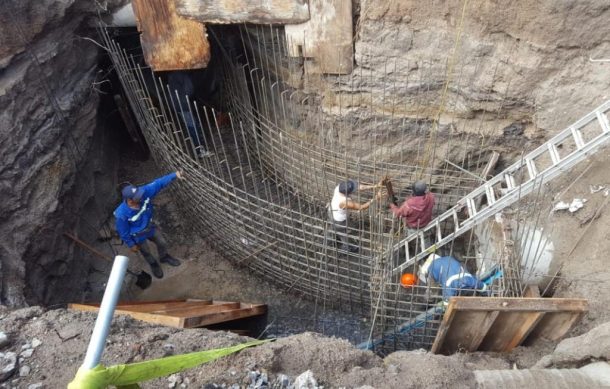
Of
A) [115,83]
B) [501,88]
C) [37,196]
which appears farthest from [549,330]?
[115,83]

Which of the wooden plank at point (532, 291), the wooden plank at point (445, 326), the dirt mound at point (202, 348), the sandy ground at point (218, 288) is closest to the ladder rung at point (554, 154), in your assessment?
the wooden plank at point (532, 291)

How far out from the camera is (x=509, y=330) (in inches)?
136

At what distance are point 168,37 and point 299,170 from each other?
190 centimetres

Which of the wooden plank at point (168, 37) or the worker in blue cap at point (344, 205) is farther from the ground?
the wooden plank at point (168, 37)

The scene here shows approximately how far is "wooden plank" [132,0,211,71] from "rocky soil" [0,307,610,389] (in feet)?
9.18

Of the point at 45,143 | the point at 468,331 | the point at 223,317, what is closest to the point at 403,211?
the point at 468,331

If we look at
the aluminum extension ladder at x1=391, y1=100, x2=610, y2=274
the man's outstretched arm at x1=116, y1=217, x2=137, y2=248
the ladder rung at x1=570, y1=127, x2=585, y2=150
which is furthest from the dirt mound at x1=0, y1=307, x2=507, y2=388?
the ladder rung at x1=570, y1=127, x2=585, y2=150

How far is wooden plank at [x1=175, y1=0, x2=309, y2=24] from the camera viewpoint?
4.53m

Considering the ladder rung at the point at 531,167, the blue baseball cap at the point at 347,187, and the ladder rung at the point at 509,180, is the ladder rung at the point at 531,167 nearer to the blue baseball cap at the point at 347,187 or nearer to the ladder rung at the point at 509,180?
the ladder rung at the point at 509,180

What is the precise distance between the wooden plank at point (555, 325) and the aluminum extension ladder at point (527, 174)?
861 mm

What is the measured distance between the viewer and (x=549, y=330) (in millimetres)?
3480

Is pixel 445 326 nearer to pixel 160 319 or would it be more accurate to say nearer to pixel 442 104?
pixel 160 319

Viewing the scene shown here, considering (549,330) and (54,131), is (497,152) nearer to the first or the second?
(549,330)

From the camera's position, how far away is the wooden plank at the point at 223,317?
351 centimetres
